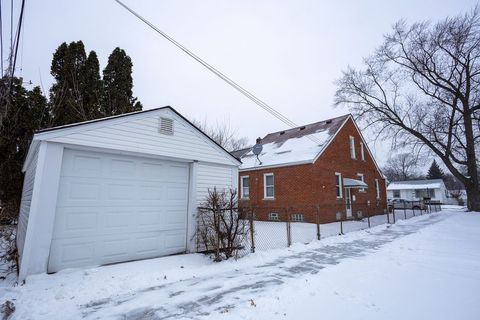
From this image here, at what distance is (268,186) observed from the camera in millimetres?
17500

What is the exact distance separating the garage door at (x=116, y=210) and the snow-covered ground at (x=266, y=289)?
0.45 m

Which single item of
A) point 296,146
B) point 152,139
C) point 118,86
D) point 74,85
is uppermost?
point 118,86

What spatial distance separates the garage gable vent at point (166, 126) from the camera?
731 cm

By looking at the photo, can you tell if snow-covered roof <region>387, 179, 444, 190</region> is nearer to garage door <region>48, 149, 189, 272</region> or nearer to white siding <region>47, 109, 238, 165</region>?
white siding <region>47, 109, 238, 165</region>

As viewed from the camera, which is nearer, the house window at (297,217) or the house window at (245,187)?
the house window at (297,217)

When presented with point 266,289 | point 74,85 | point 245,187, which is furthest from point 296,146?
point 74,85

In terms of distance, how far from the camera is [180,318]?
3.67 m

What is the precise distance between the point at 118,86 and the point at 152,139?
1243cm

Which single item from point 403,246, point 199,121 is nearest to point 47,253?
point 403,246

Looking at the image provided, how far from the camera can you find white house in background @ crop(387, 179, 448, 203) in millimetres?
46719

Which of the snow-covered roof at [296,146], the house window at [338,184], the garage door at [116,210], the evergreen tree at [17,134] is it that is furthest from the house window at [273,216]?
the evergreen tree at [17,134]

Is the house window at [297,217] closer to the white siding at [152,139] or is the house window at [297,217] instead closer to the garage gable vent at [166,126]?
the white siding at [152,139]

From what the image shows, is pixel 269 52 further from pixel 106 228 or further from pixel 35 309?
pixel 35 309

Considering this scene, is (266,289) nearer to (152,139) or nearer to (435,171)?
(152,139)
